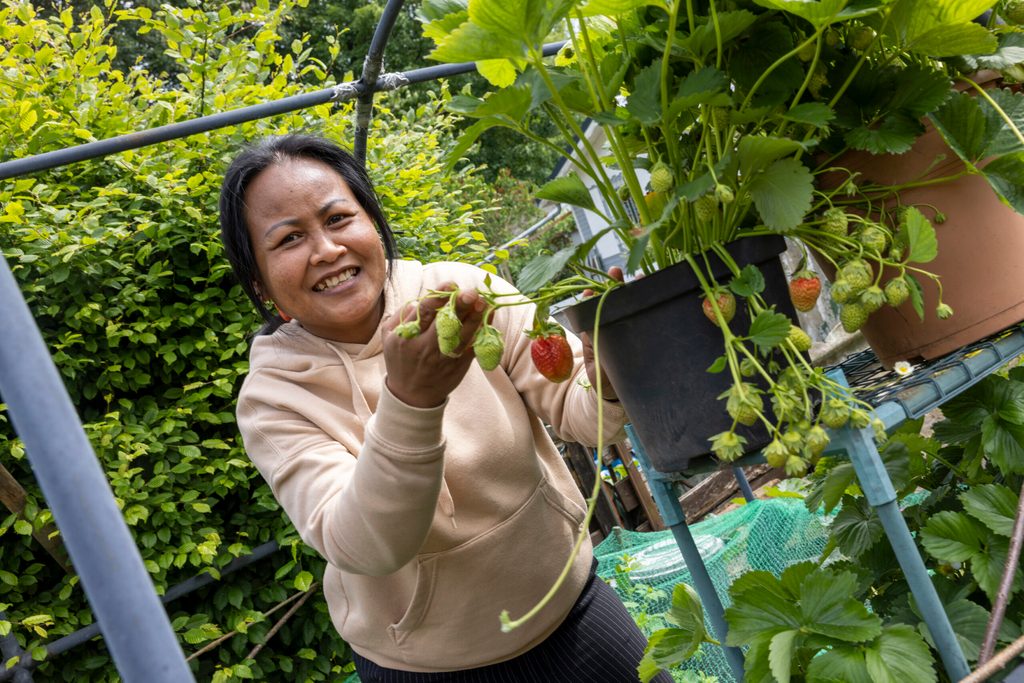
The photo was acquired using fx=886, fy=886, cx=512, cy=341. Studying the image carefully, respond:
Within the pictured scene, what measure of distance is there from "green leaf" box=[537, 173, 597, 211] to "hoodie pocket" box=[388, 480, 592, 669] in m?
0.72

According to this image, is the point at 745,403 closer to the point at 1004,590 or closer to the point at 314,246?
the point at 1004,590

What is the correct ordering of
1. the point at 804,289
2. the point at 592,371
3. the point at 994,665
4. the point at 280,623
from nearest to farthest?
the point at 994,665 < the point at 804,289 < the point at 592,371 < the point at 280,623

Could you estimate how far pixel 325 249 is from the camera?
4.54 ft

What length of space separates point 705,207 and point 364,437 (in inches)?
26.6

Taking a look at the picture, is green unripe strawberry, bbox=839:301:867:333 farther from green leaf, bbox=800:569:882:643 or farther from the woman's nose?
the woman's nose

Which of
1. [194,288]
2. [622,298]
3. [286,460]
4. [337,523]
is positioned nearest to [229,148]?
[194,288]

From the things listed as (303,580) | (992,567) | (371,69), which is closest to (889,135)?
(992,567)

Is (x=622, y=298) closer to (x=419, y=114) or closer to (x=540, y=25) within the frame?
(x=540, y=25)

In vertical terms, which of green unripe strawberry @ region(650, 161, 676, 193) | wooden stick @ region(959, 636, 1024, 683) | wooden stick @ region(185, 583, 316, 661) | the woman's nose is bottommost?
wooden stick @ region(185, 583, 316, 661)

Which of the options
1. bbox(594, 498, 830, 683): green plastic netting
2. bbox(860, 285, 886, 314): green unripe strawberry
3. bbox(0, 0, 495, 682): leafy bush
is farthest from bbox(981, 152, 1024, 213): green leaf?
bbox(0, 0, 495, 682): leafy bush

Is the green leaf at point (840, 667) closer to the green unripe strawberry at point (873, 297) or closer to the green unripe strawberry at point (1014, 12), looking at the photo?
the green unripe strawberry at point (873, 297)

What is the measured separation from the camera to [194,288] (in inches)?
115

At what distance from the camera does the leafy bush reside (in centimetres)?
Answer: 257

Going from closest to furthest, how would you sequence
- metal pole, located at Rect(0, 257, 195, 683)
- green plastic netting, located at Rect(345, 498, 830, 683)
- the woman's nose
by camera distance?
metal pole, located at Rect(0, 257, 195, 683) → the woman's nose → green plastic netting, located at Rect(345, 498, 830, 683)
